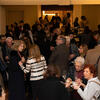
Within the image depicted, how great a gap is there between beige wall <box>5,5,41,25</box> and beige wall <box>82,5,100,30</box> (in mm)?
3150

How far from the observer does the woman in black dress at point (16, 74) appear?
259 inches

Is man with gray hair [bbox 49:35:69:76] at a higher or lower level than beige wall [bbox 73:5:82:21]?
lower

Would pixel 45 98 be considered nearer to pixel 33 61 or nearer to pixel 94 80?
pixel 94 80

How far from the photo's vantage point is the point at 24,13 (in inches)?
767

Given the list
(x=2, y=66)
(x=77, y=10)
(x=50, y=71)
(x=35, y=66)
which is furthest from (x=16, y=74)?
(x=77, y=10)

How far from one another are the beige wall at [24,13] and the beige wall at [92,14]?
3150mm

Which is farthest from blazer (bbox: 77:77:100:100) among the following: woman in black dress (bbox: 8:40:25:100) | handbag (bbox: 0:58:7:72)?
handbag (bbox: 0:58:7:72)

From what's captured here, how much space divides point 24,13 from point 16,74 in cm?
1309

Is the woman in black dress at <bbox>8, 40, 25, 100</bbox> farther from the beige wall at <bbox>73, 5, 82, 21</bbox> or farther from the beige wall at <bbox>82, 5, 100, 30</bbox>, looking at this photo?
the beige wall at <bbox>82, 5, 100, 30</bbox>

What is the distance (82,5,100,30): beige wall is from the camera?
18844 millimetres

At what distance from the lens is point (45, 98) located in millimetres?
4789

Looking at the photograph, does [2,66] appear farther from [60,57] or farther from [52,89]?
[52,89]

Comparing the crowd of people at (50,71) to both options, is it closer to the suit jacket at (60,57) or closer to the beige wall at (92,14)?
the suit jacket at (60,57)

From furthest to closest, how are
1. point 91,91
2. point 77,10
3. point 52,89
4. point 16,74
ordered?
point 77,10
point 16,74
point 52,89
point 91,91
